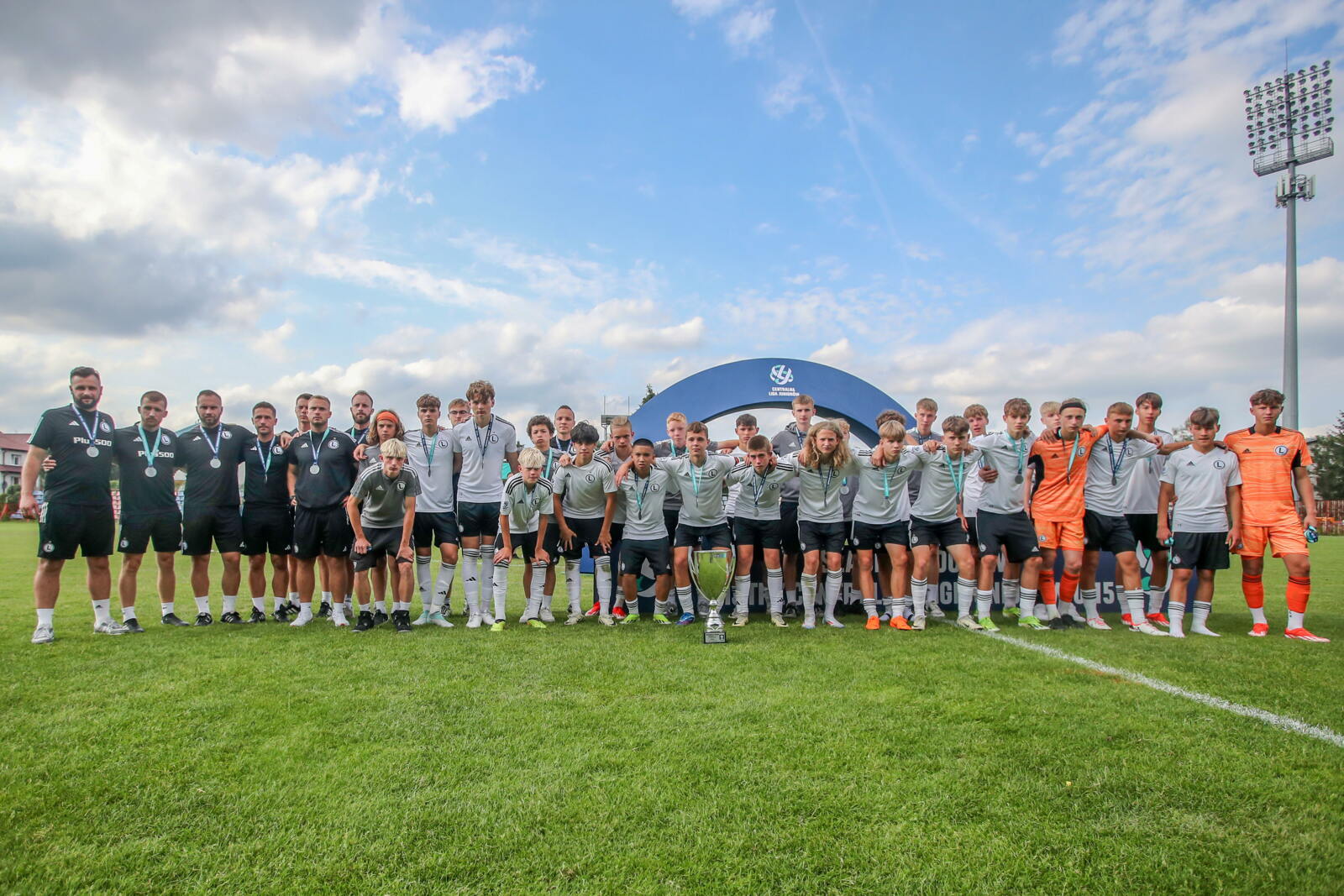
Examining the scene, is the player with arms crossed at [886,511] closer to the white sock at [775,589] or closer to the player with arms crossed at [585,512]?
the white sock at [775,589]

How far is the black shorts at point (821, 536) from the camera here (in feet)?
21.1

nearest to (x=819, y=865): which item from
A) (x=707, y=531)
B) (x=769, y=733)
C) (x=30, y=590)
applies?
(x=769, y=733)

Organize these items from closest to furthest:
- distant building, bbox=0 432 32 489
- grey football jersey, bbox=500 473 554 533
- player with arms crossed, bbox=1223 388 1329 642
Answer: player with arms crossed, bbox=1223 388 1329 642 → grey football jersey, bbox=500 473 554 533 → distant building, bbox=0 432 32 489

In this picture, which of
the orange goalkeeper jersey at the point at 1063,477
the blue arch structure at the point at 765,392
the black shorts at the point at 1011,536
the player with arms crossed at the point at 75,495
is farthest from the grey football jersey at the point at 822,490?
the player with arms crossed at the point at 75,495

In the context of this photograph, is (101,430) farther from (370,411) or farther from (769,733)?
(769,733)

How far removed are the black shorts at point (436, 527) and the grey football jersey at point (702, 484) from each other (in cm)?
195

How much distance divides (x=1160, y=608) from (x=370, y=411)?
803 centimetres

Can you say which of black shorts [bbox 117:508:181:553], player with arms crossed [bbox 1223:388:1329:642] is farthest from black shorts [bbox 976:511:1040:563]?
black shorts [bbox 117:508:181:553]

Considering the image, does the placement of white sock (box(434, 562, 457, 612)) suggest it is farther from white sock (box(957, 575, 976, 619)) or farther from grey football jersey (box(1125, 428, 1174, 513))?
grey football jersey (box(1125, 428, 1174, 513))

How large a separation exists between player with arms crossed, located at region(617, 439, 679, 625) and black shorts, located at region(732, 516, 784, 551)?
2.23ft

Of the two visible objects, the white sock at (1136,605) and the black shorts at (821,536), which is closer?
the white sock at (1136,605)

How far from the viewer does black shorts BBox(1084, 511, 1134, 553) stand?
6445mm

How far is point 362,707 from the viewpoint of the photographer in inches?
146

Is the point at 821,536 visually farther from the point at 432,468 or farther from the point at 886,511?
the point at 432,468
